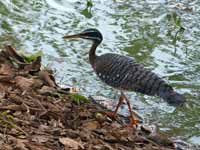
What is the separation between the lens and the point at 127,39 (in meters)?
11.0

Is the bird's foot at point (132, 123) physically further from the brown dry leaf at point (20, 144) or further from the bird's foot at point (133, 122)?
Result: the brown dry leaf at point (20, 144)

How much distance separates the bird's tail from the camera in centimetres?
766

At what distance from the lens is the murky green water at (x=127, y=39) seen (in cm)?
916

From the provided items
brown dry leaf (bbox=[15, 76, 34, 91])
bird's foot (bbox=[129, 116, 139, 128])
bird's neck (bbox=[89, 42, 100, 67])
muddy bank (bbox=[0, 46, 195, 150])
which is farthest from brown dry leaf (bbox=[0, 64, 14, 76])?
bird's foot (bbox=[129, 116, 139, 128])

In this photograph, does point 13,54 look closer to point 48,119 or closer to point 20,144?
point 48,119

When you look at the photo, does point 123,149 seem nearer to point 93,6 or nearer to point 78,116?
point 78,116

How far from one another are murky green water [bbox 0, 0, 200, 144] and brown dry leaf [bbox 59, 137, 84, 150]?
2.40 m

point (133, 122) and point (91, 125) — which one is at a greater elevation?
point (91, 125)

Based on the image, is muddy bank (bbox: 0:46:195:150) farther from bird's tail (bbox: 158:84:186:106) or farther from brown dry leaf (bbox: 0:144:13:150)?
bird's tail (bbox: 158:84:186:106)

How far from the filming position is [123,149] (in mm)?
6719

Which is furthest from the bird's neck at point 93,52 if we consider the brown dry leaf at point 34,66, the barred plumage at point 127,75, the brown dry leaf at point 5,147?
the brown dry leaf at point 5,147

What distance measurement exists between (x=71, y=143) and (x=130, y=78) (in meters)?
1.96

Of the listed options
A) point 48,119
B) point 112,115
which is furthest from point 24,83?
point 112,115

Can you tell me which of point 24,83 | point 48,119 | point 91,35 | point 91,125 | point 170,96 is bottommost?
point 91,125
